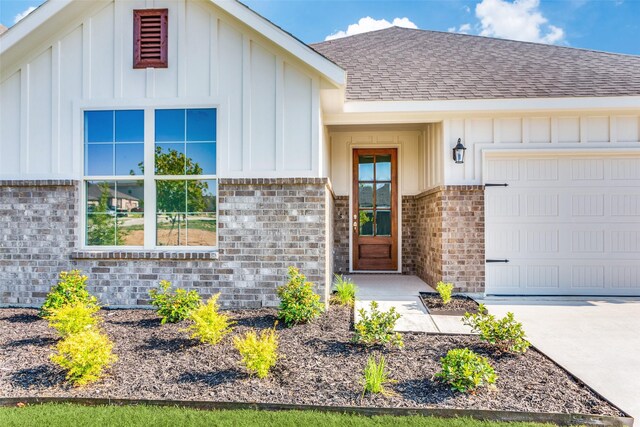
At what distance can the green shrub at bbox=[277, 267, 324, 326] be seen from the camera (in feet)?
14.0

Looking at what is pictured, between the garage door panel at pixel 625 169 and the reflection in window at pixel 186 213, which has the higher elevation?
the garage door panel at pixel 625 169

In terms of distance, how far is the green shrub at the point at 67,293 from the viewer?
4441mm

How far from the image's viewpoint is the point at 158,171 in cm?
504

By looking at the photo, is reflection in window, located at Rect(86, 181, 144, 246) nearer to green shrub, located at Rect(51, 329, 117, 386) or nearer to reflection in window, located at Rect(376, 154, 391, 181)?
green shrub, located at Rect(51, 329, 117, 386)

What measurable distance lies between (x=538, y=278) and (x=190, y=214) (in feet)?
18.7

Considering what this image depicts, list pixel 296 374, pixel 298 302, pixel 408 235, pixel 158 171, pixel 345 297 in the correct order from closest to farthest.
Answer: pixel 296 374 → pixel 298 302 → pixel 158 171 → pixel 345 297 → pixel 408 235

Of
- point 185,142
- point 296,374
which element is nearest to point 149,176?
point 185,142

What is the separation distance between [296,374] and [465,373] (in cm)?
137

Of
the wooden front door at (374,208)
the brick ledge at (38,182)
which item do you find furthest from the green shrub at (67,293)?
the wooden front door at (374,208)

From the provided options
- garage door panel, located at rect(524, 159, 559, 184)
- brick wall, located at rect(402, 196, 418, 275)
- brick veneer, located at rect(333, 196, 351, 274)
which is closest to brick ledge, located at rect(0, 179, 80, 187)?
brick veneer, located at rect(333, 196, 351, 274)

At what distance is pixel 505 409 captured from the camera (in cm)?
255

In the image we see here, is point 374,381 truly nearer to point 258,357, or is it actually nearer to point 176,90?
point 258,357

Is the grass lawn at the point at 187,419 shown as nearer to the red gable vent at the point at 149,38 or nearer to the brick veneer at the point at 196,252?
the brick veneer at the point at 196,252

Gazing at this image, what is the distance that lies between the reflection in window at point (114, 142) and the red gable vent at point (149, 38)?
2.30 feet
